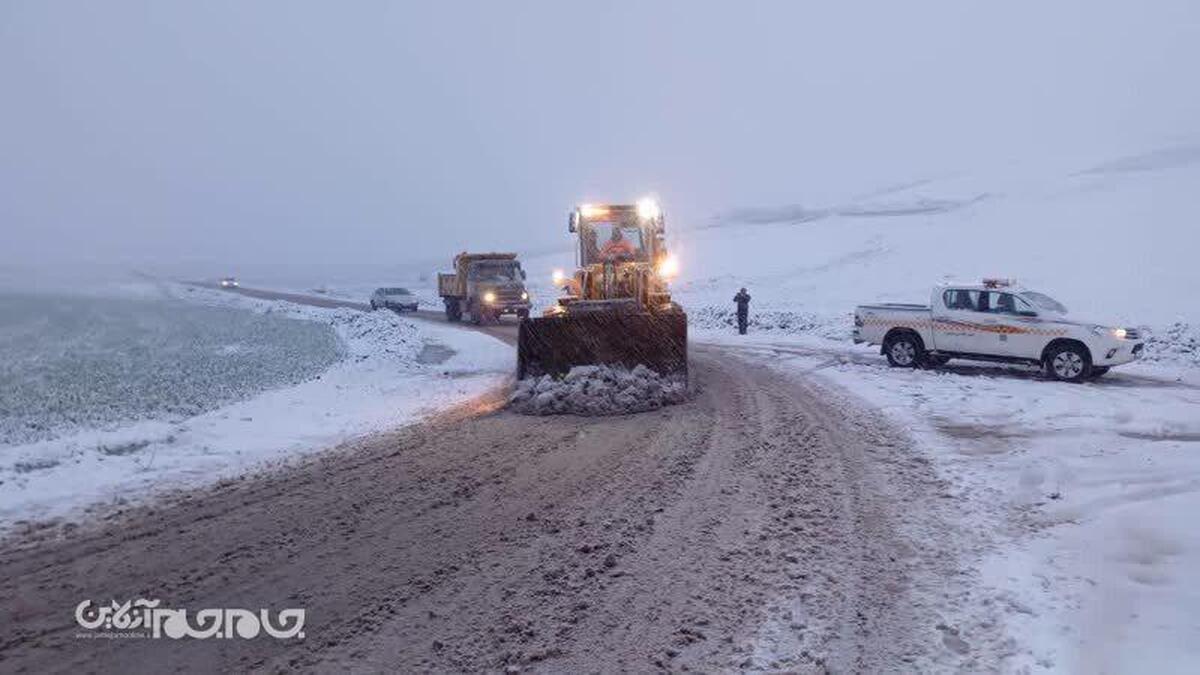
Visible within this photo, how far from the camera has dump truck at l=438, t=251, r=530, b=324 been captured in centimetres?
3192

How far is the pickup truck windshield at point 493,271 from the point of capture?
32781 mm

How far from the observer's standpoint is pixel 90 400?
12945 millimetres

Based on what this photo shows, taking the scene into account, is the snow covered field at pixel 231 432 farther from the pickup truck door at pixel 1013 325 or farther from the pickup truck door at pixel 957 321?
the pickup truck door at pixel 1013 325

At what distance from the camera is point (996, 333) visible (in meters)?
16.2

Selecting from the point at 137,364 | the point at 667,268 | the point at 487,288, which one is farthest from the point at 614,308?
the point at 487,288

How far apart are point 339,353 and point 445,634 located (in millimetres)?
17712

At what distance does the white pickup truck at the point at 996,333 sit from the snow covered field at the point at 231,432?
27.7 feet

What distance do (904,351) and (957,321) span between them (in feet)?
4.20

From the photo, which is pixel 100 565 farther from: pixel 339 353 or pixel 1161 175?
pixel 1161 175

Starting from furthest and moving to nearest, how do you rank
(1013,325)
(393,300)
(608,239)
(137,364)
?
1. (393,300)
2. (137,364)
3. (608,239)
4. (1013,325)

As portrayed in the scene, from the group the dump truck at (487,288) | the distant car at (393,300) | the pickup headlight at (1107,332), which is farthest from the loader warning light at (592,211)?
the distant car at (393,300)

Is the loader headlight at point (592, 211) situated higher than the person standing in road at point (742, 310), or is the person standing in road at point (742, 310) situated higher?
the loader headlight at point (592, 211)

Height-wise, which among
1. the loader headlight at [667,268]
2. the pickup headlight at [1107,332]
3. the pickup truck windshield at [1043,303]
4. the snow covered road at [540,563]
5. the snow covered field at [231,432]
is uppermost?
the loader headlight at [667,268]

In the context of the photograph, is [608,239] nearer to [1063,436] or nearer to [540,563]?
[1063,436]
